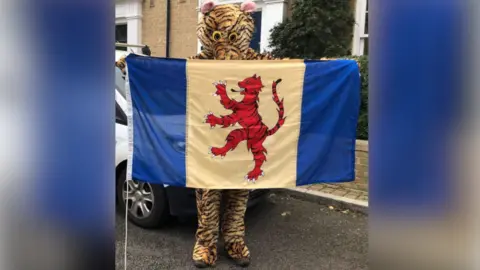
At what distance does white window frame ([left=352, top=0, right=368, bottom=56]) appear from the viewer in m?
7.52

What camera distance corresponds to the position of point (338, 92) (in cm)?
Result: 339

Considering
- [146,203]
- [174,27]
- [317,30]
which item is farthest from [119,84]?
[174,27]

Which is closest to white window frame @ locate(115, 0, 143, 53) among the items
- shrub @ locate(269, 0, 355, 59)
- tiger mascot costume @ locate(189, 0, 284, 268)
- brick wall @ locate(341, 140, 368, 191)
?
shrub @ locate(269, 0, 355, 59)

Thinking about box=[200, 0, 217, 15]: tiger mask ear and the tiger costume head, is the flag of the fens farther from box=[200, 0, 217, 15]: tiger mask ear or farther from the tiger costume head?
box=[200, 0, 217, 15]: tiger mask ear

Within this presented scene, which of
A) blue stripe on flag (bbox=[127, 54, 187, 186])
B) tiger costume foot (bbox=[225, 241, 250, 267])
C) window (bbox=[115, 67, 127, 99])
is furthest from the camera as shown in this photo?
window (bbox=[115, 67, 127, 99])

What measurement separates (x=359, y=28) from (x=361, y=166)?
341 centimetres

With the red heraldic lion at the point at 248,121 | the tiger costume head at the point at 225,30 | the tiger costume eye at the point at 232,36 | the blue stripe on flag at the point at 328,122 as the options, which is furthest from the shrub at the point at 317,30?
the red heraldic lion at the point at 248,121

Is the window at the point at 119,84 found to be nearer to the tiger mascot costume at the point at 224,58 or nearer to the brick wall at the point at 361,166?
the tiger mascot costume at the point at 224,58

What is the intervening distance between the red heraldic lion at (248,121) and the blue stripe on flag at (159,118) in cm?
25

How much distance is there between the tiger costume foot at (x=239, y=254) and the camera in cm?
354

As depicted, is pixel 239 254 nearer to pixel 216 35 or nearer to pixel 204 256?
pixel 204 256
